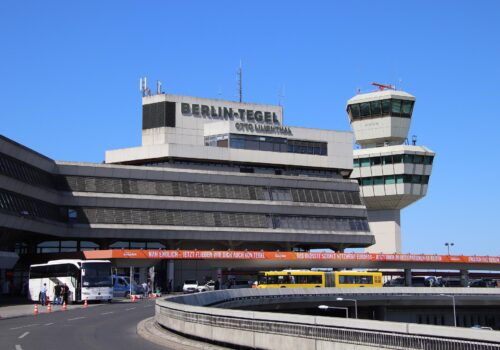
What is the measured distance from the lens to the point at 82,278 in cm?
5866

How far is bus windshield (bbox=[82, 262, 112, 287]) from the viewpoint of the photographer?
191ft

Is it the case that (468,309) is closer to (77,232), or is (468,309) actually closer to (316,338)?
(77,232)

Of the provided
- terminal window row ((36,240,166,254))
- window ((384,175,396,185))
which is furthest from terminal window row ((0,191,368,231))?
window ((384,175,396,185))

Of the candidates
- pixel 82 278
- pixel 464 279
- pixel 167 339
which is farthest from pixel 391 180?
pixel 167 339

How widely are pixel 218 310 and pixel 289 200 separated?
253ft

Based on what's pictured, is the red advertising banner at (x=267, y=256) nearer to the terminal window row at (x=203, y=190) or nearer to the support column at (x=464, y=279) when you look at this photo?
the support column at (x=464, y=279)

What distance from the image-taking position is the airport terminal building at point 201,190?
87312 millimetres

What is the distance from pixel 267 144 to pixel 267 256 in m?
19.1

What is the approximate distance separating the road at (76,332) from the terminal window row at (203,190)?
43.6 m

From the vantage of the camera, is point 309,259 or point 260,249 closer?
point 309,259

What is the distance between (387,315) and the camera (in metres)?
76.6

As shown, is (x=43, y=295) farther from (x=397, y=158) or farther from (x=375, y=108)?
(x=375, y=108)

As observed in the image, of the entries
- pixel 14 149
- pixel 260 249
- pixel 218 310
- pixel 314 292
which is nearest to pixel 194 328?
pixel 218 310

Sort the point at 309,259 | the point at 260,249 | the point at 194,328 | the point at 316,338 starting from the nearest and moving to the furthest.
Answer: the point at 316,338, the point at 194,328, the point at 309,259, the point at 260,249
